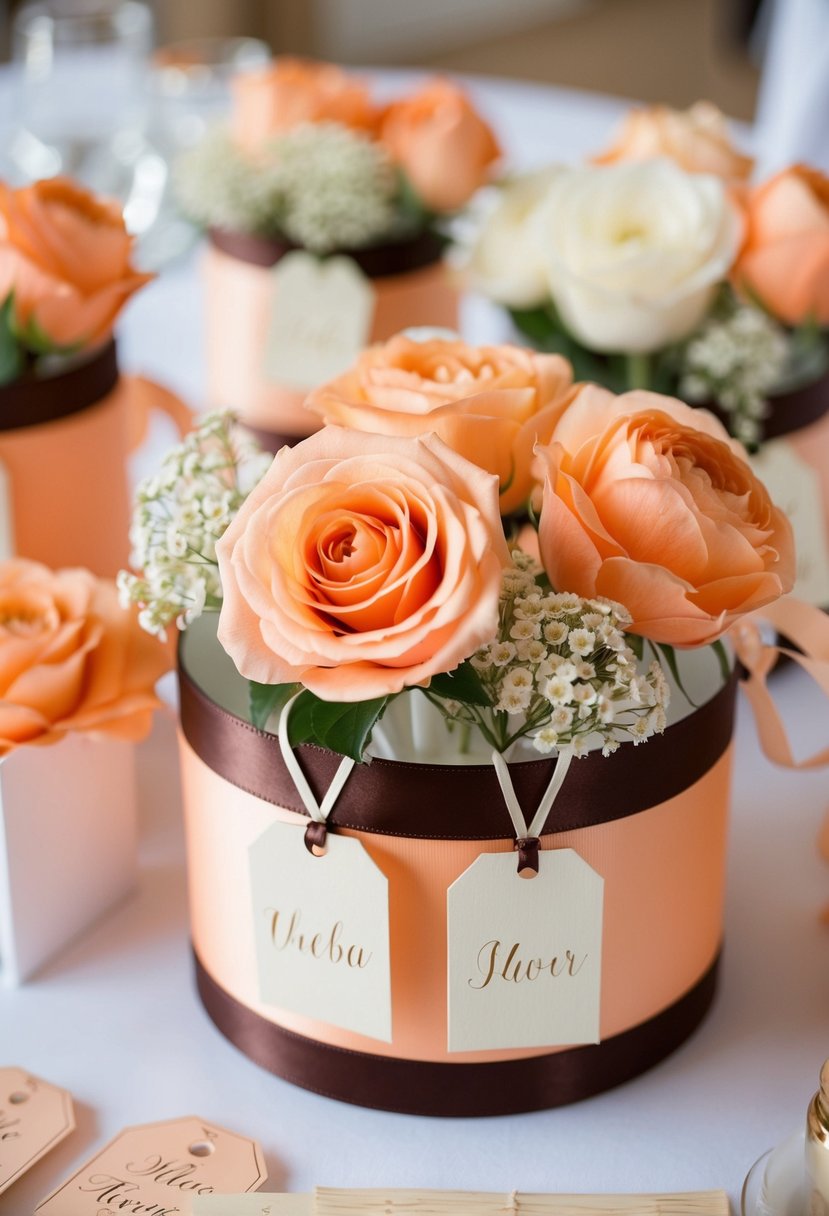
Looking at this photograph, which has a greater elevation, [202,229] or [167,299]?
[202,229]

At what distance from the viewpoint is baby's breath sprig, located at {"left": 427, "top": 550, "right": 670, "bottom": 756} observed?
67 cm

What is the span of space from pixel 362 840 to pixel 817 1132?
26cm

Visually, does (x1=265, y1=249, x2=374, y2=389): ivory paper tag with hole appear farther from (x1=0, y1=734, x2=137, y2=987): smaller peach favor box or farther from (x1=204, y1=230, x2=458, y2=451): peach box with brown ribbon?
(x1=0, y1=734, x2=137, y2=987): smaller peach favor box

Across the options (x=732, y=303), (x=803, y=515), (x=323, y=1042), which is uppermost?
(x=732, y=303)

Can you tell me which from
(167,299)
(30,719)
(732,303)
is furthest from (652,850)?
(167,299)

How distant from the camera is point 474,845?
73 cm

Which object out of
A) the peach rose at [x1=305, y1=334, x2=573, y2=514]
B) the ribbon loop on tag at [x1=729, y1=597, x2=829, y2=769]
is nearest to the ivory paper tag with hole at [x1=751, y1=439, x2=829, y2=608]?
the ribbon loop on tag at [x1=729, y1=597, x2=829, y2=769]

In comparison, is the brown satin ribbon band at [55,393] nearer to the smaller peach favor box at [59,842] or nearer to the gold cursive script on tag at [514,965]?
the smaller peach favor box at [59,842]

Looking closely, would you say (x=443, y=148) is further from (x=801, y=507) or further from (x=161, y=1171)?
(x=161, y=1171)

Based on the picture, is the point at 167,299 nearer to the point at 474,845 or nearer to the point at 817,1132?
the point at 474,845

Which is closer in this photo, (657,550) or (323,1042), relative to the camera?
(657,550)

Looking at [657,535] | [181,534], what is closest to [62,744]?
[181,534]

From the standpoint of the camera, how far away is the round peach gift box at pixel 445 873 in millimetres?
727

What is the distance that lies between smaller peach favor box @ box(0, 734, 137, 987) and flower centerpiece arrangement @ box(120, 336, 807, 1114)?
0.11 m
